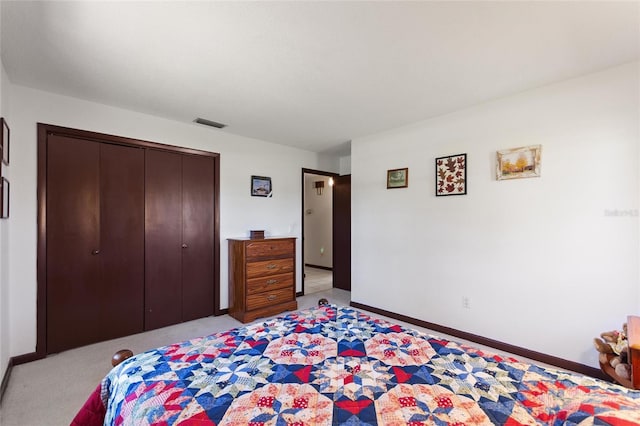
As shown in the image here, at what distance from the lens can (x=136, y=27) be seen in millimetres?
1799

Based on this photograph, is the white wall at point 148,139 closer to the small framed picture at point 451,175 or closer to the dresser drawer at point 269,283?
the dresser drawer at point 269,283

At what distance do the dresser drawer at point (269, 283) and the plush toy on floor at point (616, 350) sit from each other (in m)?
3.20

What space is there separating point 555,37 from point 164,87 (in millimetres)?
3066

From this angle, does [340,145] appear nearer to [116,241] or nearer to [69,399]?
[116,241]

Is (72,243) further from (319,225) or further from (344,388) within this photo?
(319,225)

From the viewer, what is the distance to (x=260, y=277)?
3.80 metres

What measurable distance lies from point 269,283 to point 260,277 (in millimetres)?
172

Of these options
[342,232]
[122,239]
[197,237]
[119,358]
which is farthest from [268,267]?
[119,358]

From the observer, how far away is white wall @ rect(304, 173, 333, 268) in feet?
25.0

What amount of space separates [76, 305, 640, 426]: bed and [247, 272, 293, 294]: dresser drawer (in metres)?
2.08

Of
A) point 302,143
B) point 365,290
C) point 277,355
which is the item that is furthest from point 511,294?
point 302,143

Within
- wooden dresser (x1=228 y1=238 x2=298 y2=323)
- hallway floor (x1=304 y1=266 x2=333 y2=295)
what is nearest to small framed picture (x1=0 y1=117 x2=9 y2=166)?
wooden dresser (x1=228 y1=238 x2=298 y2=323)

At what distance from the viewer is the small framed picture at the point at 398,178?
3.66 metres

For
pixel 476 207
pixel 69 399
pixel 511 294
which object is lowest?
pixel 69 399
